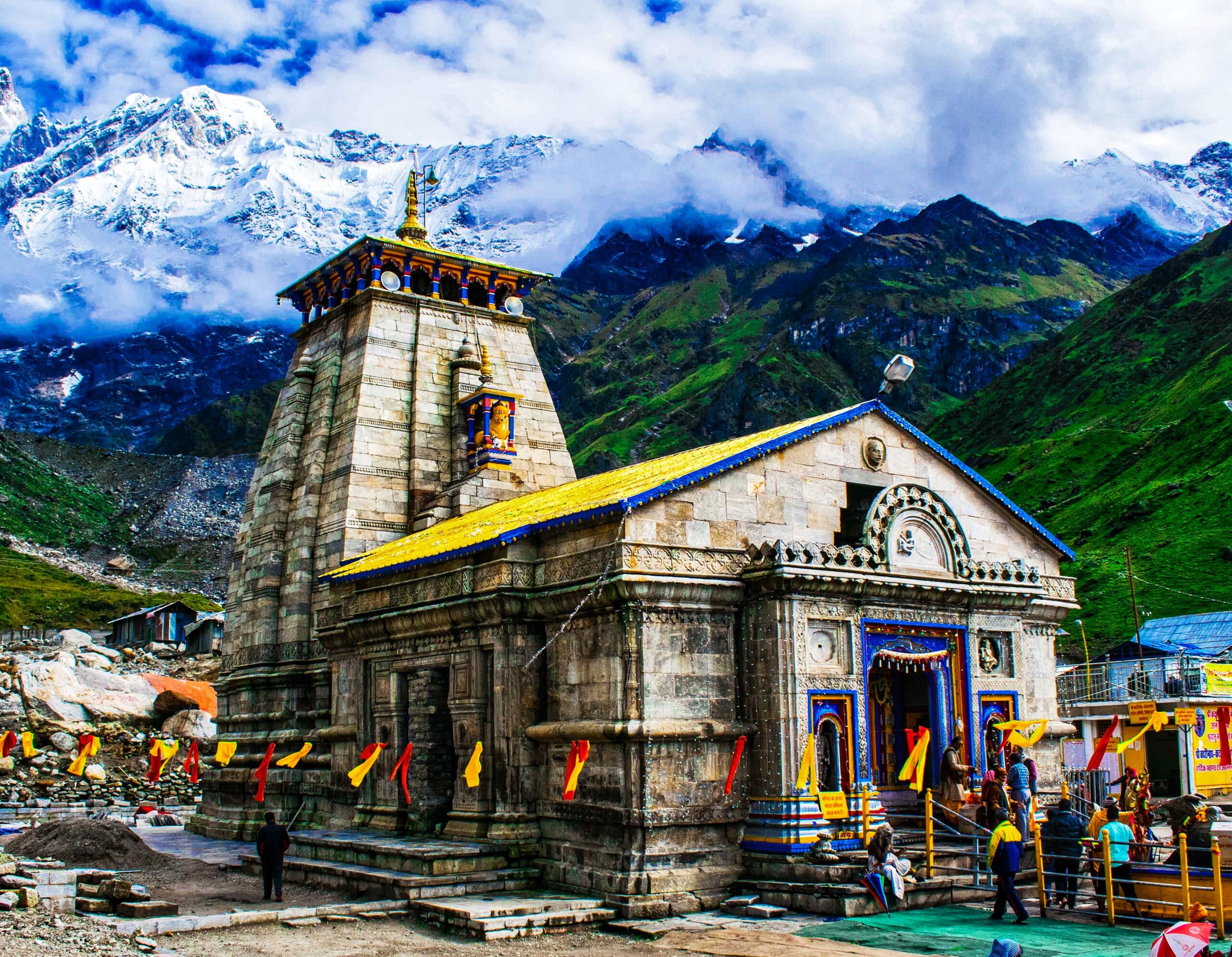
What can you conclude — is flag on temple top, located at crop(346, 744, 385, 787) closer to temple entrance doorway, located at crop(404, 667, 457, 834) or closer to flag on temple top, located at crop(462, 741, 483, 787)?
temple entrance doorway, located at crop(404, 667, 457, 834)

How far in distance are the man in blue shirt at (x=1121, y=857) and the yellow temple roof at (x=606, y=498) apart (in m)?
6.71

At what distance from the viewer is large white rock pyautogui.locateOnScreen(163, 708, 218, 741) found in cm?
4053

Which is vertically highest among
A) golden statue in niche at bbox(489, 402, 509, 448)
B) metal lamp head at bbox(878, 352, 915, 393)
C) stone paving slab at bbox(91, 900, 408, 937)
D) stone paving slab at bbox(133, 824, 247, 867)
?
golden statue in niche at bbox(489, 402, 509, 448)

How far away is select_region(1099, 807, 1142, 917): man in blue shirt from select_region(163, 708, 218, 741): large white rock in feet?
104

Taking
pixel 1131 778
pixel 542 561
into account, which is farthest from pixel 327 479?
pixel 1131 778

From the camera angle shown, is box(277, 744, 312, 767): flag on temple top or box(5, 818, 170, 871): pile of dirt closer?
box(5, 818, 170, 871): pile of dirt

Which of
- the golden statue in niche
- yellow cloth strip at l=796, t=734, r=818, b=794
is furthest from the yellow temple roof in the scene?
yellow cloth strip at l=796, t=734, r=818, b=794

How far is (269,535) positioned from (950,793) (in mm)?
17847

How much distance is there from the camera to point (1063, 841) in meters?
18.0

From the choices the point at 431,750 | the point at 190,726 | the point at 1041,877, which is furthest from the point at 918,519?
the point at 190,726

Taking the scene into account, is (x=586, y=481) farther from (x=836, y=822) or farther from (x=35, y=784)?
(x=35, y=784)

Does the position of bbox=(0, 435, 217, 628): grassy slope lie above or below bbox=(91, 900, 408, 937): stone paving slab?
above

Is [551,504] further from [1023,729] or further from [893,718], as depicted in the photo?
[1023,729]

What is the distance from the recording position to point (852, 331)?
175000 mm
